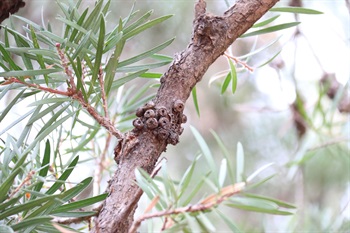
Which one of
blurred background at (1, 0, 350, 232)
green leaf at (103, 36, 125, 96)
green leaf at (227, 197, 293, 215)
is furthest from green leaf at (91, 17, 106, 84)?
blurred background at (1, 0, 350, 232)

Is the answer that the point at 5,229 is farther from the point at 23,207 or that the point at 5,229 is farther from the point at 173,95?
the point at 173,95

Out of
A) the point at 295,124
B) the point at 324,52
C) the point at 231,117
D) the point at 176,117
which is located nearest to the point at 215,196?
the point at 176,117

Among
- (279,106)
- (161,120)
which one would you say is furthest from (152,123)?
(279,106)

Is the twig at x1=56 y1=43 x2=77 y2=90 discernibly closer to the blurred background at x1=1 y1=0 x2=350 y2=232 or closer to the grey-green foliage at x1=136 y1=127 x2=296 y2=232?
the grey-green foliage at x1=136 y1=127 x2=296 y2=232

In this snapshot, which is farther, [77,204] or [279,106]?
[279,106]

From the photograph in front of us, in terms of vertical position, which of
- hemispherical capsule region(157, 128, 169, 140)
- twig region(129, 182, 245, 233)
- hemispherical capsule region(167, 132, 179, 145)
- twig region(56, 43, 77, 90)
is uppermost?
twig region(56, 43, 77, 90)

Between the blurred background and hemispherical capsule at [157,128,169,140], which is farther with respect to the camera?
the blurred background

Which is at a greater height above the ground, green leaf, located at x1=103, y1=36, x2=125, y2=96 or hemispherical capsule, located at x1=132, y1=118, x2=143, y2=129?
green leaf, located at x1=103, y1=36, x2=125, y2=96
